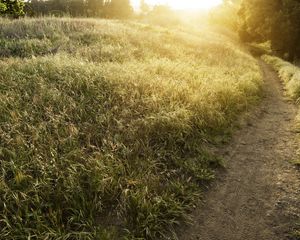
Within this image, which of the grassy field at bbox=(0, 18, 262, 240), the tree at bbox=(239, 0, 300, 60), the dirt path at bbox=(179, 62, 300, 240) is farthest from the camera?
the tree at bbox=(239, 0, 300, 60)

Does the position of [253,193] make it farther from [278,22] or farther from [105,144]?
[278,22]

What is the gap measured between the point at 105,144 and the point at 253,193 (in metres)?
3.20

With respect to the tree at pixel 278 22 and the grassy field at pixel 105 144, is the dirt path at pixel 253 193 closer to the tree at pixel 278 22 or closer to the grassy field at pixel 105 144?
the grassy field at pixel 105 144

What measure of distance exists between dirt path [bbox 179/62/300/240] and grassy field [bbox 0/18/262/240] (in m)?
0.36

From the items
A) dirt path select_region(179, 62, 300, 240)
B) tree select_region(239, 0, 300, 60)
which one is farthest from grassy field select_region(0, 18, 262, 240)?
tree select_region(239, 0, 300, 60)

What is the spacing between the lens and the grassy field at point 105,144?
4.80 m

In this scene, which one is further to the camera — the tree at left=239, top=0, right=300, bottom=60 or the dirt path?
the tree at left=239, top=0, right=300, bottom=60

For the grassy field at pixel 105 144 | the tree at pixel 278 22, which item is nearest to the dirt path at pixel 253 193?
the grassy field at pixel 105 144

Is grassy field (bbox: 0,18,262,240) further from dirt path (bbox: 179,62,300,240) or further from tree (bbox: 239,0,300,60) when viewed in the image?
tree (bbox: 239,0,300,60)

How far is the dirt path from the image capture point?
16.1 feet

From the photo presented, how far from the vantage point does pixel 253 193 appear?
5832mm

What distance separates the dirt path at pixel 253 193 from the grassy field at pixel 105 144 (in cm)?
36

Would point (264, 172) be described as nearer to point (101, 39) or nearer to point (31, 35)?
point (101, 39)

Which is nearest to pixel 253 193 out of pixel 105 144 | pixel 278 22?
pixel 105 144
